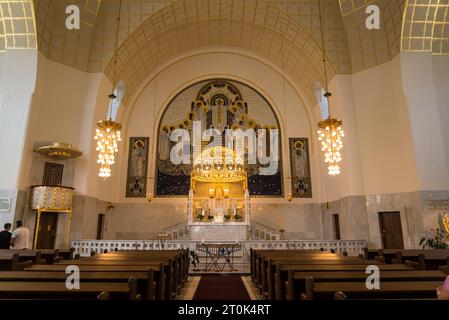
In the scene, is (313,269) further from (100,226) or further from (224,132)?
(224,132)

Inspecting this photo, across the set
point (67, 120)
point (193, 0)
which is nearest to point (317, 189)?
point (193, 0)

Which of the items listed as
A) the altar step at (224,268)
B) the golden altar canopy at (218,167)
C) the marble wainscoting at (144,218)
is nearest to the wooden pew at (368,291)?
the altar step at (224,268)

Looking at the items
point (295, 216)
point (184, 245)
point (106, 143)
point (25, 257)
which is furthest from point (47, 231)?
point (295, 216)

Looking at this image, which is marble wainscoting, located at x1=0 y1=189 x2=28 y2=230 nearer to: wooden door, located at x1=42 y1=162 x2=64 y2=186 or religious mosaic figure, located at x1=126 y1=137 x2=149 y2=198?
wooden door, located at x1=42 y1=162 x2=64 y2=186

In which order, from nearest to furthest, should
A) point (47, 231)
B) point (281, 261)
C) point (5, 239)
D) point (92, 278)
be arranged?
point (92, 278), point (281, 261), point (5, 239), point (47, 231)

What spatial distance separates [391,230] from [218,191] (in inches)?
314

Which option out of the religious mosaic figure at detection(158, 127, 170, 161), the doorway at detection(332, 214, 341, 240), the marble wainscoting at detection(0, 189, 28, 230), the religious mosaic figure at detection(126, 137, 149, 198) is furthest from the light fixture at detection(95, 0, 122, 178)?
the doorway at detection(332, 214, 341, 240)

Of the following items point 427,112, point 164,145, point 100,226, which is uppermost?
point 164,145

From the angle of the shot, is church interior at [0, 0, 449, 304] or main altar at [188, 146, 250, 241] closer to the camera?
church interior at [0, 0, 449, 304]

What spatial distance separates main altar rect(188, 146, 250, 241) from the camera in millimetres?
13797

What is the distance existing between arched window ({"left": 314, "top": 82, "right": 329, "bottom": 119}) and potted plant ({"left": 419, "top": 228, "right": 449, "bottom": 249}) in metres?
7.33

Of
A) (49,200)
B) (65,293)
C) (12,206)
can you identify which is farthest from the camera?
(49,200)

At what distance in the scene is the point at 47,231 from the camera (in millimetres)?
11117
